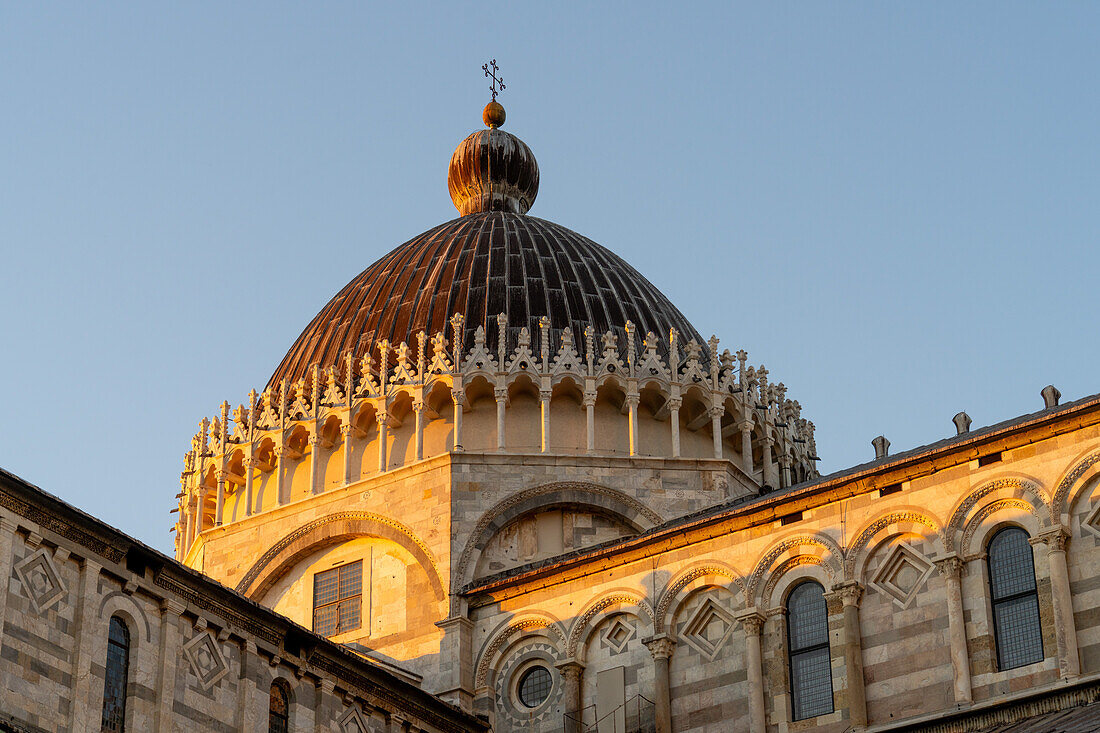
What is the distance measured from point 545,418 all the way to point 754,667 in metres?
9.28

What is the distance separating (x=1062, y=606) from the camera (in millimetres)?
31656

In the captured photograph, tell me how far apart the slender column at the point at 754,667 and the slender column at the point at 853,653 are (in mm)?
1697

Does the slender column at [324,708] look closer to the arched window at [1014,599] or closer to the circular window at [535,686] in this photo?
the circular window at [535,686]

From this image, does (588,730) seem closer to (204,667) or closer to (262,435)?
(204,667)

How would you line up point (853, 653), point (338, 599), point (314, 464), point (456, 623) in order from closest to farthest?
1. point (853, 653)
2. point (456, 623)
3. point (338, 599)
4. point (314, 464)

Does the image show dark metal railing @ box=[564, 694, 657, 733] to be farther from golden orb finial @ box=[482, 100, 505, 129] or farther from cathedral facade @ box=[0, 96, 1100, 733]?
golden orb finial @ box=[482, 100, 505, 129]

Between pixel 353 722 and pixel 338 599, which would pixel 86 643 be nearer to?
pixel 353 722

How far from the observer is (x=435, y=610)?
39750 millimetres

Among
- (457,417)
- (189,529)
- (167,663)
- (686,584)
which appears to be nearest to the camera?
(167,663)

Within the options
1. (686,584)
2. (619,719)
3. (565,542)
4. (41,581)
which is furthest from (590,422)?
(41,581)

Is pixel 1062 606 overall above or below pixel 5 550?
above

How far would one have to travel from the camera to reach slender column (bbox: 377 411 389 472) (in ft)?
138

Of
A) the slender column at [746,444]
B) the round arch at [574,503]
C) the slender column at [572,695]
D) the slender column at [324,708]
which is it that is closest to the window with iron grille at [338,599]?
the round arch at [574,503]

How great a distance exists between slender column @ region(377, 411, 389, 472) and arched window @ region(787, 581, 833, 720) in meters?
10.9
